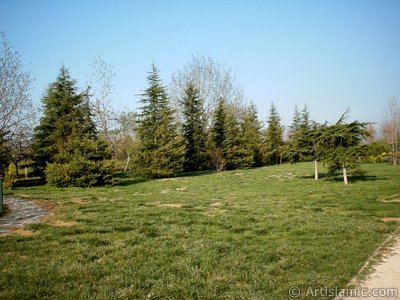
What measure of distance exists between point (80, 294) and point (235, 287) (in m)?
2.23

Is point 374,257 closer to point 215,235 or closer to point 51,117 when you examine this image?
point 215,235

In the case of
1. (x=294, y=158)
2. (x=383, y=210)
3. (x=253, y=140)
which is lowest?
(x=383, y=210)

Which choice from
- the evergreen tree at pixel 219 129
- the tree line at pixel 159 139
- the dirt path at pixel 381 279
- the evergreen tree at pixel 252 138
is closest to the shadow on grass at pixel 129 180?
the tree line at pixel 159 139

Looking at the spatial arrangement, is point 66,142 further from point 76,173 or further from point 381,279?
point 381,279

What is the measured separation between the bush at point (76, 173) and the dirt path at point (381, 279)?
1777 cm

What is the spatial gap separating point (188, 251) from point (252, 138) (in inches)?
1322

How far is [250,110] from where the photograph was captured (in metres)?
45.0

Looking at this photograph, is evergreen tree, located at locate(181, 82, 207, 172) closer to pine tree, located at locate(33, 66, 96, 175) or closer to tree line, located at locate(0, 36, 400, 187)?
tree line, located at locate(0, 36, 400, 187)

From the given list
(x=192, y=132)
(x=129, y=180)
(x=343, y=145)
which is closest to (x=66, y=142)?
(x=129, y=180)

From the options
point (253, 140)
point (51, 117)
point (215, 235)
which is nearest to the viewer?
point (215, 235)

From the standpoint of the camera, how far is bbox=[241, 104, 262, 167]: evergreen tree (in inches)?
1383

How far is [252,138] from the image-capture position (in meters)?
38.8

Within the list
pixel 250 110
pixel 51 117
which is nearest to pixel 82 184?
pixel 51 117

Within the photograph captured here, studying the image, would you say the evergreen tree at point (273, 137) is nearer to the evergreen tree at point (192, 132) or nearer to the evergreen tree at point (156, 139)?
the evergreen tree at point (192, 132)
